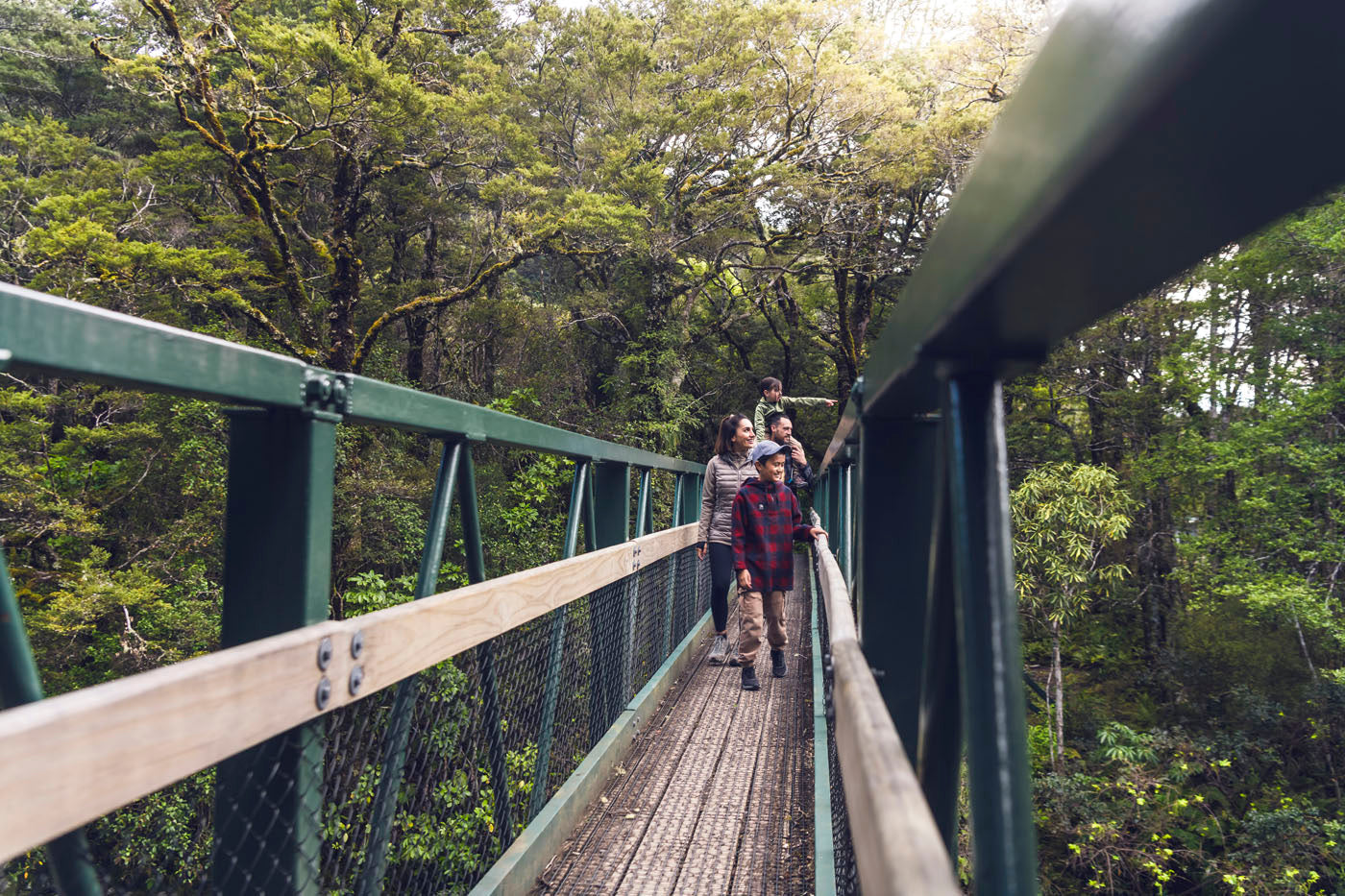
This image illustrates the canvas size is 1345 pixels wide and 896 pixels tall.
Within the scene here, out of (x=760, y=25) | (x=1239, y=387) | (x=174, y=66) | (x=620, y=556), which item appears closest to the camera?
(x=620, y=556)

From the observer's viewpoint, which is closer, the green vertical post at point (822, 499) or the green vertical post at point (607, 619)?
the green vertical post at point (607, 619)

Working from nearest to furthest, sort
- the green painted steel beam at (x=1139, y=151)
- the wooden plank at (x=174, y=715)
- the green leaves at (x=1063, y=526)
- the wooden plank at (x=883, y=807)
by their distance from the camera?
the green painted steel beam at (x=1139, y=151) < the wooden plank at (x=883, y=807) < the wooden plank at (x=174, y=715) < the green leaves at (x=1063, y=526)

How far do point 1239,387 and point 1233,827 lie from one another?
27.8 ft

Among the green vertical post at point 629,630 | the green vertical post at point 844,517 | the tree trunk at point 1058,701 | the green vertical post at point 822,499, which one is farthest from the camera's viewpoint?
the tree trunk at point 1058,701

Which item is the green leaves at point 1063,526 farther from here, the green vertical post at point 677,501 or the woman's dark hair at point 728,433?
the woman's dark hair at point 728,433

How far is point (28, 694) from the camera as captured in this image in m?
0.96

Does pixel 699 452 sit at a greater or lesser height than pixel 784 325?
lesser

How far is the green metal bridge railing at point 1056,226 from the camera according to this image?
1.15 ft

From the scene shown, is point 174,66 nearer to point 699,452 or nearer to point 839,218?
point 839,218

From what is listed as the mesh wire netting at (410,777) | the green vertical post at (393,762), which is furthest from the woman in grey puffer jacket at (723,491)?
the green vertical post at (393,762)

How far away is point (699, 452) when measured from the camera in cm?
2202

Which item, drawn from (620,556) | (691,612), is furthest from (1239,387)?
(620,556)

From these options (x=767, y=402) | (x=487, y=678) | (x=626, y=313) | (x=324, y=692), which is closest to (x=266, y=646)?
(x=324, y=692)

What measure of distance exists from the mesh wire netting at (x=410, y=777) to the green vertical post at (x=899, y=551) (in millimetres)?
980
